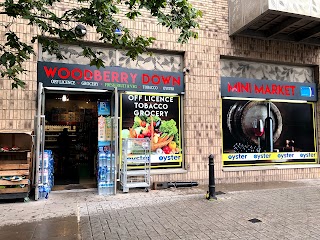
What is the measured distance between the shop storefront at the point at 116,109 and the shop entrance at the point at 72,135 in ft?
0.17

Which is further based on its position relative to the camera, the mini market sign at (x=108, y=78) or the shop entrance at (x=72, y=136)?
the shop entrance at (x=72, y=136)

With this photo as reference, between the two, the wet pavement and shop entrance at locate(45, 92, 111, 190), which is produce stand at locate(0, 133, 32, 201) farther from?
shop entrance at locate(45, 92, 111, 190)

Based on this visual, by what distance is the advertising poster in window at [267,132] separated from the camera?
368 inches

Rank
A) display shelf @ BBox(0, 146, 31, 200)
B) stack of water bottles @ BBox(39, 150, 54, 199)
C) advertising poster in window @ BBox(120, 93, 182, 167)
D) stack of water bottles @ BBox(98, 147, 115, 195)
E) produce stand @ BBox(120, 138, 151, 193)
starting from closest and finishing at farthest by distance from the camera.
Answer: display shelf @ BBox(0, 146, 31, 200) → stack of water bottles @ BBox(39, 150, 54, 199) → stack of water bottles @ BBox(98, 147, 115, 195) → produce stand @ BBox(120, 138, 151, 193) → advertising poster in window @ BBox(120, 93, 182, 167)

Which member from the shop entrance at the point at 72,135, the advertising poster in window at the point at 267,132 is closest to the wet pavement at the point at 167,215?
the advertising poster in window at the point at 267,132

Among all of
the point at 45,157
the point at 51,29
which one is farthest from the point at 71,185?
the point at 51,29

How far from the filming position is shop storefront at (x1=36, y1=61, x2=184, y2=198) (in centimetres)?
751

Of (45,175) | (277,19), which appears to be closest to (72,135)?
(45,175)

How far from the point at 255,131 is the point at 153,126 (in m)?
3.68

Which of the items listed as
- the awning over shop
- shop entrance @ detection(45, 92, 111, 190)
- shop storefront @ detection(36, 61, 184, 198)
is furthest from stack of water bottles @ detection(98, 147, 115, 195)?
the awning over shop

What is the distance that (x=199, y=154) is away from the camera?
873 centimetres

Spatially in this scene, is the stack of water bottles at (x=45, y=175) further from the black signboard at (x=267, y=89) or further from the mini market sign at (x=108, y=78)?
the black signboard at (x=267, y=89)

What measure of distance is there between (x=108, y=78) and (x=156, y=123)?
197cm

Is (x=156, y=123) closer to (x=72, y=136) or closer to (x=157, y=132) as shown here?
(x=157, y=132)
